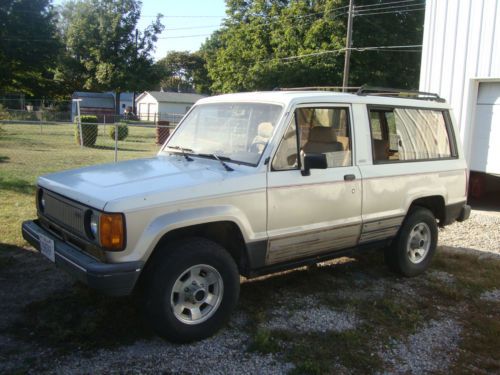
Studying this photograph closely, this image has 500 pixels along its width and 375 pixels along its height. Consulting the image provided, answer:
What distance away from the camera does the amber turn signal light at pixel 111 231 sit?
335 centimetres

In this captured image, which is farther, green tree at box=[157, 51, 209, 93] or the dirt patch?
green tree at box=[157, 51, 209, 93]

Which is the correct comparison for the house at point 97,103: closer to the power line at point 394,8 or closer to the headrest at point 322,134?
the power line at point 394,8

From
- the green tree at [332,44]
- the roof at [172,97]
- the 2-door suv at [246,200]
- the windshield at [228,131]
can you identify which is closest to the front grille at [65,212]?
the 2-door suv at [246,200]

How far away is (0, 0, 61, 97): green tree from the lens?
43125 millimetres

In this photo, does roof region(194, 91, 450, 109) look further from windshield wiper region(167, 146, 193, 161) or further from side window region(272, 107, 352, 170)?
windshield wiper region(167, 146, 193, 161)

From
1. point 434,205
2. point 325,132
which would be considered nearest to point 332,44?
point 434,205

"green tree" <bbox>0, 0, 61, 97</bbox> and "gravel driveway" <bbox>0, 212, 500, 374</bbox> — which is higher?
"green tree" <bbox>0, 0, 61, 97</bbox>

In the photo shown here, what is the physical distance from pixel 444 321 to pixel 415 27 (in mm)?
33197

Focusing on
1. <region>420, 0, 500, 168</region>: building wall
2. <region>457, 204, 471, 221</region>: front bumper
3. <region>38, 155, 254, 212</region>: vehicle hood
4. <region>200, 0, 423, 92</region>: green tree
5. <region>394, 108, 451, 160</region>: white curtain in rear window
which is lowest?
<region>457, 204, 471, 221</region>: front bumper

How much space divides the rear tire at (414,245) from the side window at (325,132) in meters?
1.23

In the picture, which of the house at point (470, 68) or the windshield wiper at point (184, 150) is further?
the house at point (470, 68)

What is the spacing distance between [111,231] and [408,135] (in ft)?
11.5

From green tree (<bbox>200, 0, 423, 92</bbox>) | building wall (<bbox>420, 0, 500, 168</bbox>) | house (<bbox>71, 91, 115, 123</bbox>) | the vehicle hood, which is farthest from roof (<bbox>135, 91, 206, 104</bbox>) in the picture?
the vehicle hood

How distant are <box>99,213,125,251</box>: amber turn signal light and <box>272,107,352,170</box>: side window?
173cm
